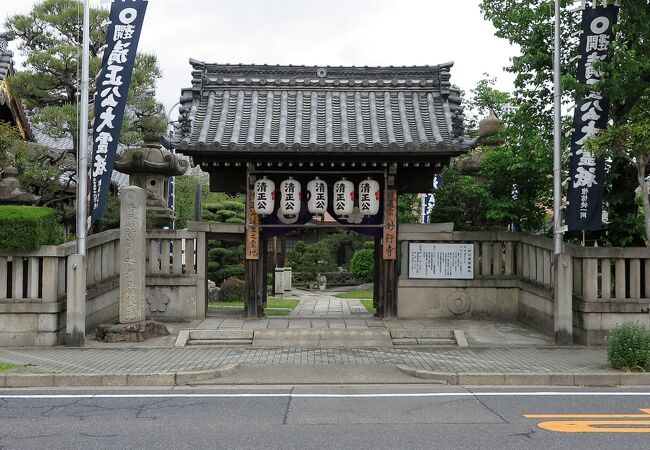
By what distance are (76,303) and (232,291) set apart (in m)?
14.5

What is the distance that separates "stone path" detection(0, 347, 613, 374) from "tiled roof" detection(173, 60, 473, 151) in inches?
191

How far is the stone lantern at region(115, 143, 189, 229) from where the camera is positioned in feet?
56.0

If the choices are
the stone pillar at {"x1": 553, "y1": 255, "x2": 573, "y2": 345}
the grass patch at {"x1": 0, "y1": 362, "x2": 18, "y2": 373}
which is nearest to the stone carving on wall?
the grass patch at {"x1": 0, "y1": 362, "x2": 18, "y2": 373}

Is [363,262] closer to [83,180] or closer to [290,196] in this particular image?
[290,196]

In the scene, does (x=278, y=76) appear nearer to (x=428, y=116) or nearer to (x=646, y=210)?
(x=428, y=116)

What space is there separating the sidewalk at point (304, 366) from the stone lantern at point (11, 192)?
3.82 m

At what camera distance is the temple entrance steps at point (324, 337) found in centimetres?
1263

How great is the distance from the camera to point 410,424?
7.12m

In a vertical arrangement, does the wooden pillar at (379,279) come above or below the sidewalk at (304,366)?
above

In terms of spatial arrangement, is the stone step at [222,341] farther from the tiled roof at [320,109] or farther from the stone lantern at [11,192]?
the stone lantern at [11,192]

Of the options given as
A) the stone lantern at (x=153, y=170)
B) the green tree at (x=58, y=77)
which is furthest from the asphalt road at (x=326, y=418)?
the green tree at (x=58, y=77)

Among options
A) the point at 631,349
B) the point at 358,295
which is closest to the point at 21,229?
the point at 631,349

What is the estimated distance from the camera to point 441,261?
1498 cm

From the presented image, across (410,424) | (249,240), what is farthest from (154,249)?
(410,424)
